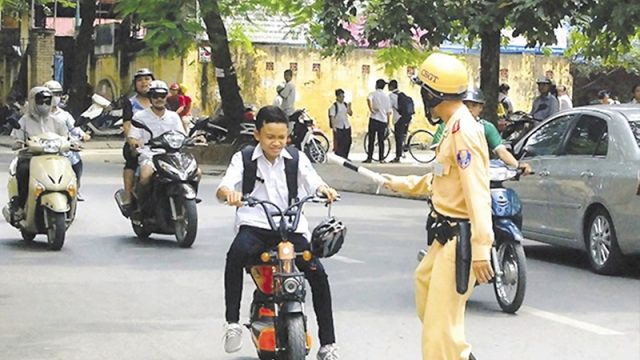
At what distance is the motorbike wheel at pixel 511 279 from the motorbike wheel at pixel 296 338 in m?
3.38

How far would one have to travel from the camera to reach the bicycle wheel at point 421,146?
33.0 m

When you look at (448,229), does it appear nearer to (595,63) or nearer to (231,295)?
(231,295)

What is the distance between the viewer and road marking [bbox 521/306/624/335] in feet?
33.3

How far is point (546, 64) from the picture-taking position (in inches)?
1741

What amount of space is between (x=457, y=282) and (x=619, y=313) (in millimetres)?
4752

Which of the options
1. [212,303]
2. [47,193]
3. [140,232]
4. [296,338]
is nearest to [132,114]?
[140,232]

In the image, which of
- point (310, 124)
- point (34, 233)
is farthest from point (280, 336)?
point (310, 124)

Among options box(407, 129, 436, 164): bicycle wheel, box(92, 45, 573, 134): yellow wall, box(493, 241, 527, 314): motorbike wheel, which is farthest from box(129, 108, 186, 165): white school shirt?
box(92, 45, 573, 134): yellow wall

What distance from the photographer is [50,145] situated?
14.8m

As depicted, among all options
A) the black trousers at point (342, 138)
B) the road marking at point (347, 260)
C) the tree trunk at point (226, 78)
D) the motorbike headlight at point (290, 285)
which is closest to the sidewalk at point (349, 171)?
the black trousers at point (342, 138)

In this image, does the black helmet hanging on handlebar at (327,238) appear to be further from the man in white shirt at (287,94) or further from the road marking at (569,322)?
the man in white shirt at (287,94)

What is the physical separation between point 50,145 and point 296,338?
760 cm

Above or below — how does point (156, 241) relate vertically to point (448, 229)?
below

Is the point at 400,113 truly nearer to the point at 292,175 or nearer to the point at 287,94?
the point at 287,94
